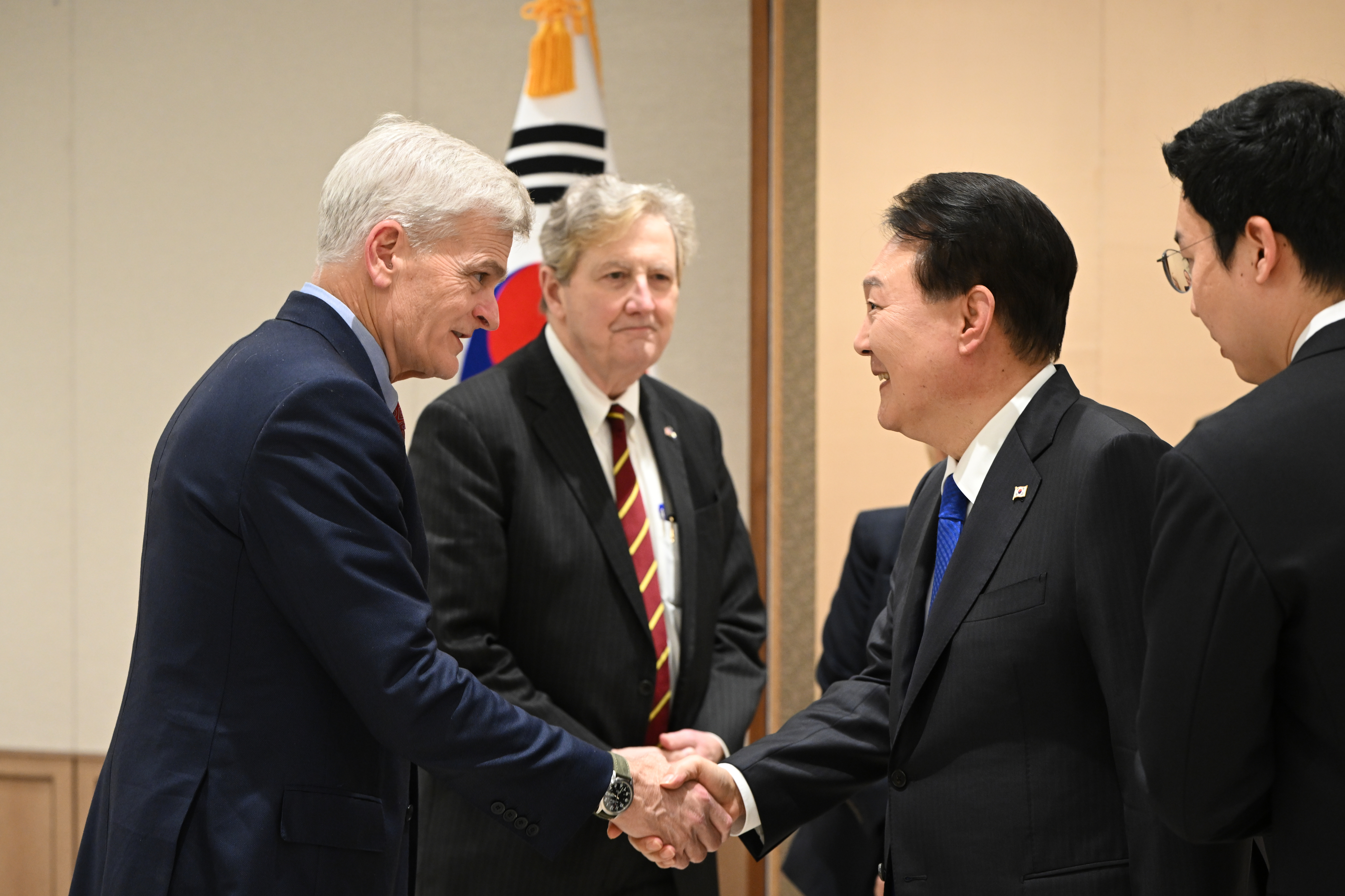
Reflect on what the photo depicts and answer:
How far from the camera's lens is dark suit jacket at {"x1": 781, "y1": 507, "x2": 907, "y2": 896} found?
8.34 ft

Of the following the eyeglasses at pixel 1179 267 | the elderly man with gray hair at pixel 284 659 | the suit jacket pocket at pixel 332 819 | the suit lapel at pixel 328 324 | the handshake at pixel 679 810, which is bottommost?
the handshake at pixel 679 810

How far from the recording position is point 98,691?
4.11 m

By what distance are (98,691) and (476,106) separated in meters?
2.57

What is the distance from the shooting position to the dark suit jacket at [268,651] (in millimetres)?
1350

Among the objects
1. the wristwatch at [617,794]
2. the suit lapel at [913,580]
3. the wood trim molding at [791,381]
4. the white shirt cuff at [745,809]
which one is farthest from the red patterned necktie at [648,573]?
the wood trim molding at [791,381]

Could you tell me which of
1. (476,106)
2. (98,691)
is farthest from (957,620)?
(98,691)

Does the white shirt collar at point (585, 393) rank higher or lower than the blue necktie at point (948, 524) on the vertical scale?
higher

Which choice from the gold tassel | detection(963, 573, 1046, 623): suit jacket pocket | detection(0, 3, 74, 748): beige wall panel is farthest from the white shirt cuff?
detection(0, 3, 74, 748): beige wall panel

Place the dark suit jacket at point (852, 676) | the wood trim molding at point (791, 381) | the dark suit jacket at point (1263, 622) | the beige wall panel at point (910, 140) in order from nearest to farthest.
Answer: the dark suit jacket at point (1263, 622) → the dark suit jacket at point (852, 676) → the beige wall panel at point (910, 140) → the wood trim molding at point (791, 381)

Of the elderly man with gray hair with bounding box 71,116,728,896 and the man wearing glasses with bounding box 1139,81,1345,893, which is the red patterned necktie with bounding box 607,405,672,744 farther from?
the man wearing glasses with bounding box 1139,81,1345,893

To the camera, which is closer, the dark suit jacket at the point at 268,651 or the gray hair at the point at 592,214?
the dark suit jacket at the point at 268,651

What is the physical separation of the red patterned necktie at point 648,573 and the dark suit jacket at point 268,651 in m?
0.83

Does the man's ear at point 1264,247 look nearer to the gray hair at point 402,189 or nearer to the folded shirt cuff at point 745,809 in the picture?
the gray hair at point 402,189

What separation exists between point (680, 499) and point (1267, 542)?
4.79ft
